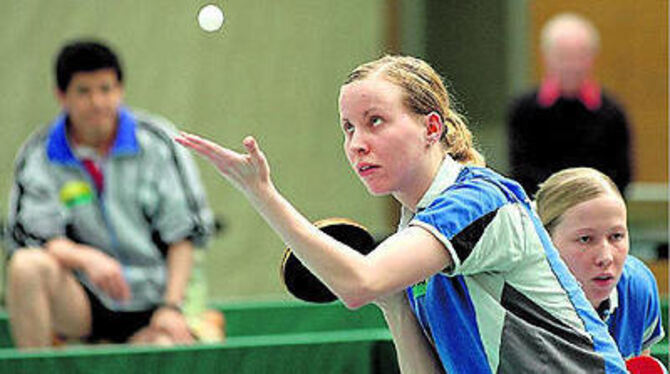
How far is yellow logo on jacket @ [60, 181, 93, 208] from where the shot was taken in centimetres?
499

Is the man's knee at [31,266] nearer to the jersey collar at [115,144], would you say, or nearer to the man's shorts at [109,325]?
the man's shorts at [109,325]

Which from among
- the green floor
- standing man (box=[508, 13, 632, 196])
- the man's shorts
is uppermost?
standing man (box=[508, 13, 632, 196])

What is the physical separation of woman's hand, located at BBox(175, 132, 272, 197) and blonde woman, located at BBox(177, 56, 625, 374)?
10 centimetres

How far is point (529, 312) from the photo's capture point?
2.60 m

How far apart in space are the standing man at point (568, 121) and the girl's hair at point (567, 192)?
7.77 feet

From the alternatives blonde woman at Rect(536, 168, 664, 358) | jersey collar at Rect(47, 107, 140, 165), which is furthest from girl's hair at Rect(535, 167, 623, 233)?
jersey collar at Rect(47, 107, 140, 165)

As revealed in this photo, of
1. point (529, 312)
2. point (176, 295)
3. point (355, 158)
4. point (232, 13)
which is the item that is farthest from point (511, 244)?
point (176, 295)

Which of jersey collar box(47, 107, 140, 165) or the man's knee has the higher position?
jersey collar box(47, 107, 140, 165)

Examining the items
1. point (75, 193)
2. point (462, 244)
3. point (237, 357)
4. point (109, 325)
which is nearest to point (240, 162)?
point (462, 244)

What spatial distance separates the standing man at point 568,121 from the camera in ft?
18.0

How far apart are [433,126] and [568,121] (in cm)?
307

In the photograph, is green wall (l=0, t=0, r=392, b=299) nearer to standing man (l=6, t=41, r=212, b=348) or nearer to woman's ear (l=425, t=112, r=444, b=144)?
standing man (l=6, t=41, r=212, b=348)

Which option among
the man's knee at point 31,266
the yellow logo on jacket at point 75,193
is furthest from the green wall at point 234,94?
the man's knee at point 31,266

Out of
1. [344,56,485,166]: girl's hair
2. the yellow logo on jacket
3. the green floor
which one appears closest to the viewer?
[344,56,485,166]: girl's hair
